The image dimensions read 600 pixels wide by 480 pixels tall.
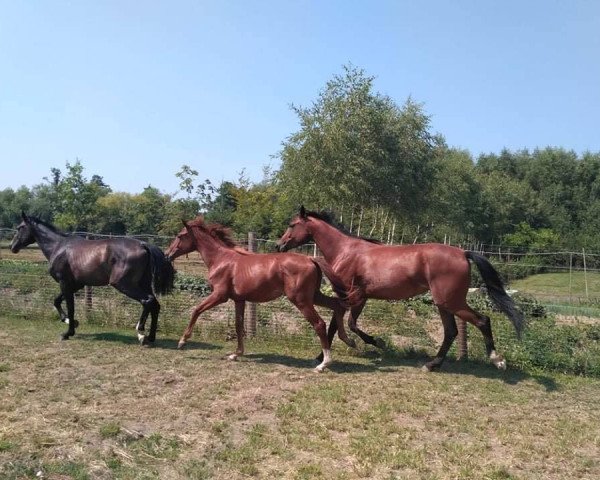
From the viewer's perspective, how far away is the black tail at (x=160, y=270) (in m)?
8.48

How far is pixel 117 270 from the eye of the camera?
8367 millimetres

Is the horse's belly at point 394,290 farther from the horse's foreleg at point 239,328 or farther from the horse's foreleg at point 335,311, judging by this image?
the horse's foreleg at point 239,328

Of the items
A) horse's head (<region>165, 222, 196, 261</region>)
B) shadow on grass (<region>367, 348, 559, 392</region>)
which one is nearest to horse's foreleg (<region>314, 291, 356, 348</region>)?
shadow on grass (<region>367, 348, 559, 392</region>)

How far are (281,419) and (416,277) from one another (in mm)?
2822

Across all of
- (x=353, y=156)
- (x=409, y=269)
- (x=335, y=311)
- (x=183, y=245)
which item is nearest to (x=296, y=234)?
(x=335, y=311)

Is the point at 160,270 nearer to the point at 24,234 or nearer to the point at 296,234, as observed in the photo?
the point at 296,234

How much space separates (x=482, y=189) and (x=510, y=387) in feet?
128

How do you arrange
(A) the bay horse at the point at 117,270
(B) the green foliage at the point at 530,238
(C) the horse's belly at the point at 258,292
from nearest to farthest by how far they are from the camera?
(C) the horse's belly at the point at 258,292 < (A) the bay horse at the point at 117,270 < (B) the green foliage at the point at 530,238

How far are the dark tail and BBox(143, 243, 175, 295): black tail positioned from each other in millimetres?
2771

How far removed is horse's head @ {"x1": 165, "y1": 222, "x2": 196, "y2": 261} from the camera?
8.02 metres

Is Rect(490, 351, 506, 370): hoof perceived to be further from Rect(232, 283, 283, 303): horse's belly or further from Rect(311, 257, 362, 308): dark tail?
Rect(232, 283, 283, 303): horse's belly

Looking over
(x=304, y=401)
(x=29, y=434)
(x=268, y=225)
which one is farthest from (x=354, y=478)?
(x=268, y=225)

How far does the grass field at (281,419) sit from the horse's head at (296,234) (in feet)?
5.56

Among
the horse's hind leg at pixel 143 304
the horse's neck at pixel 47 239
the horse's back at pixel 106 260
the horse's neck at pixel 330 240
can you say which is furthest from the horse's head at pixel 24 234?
the horse's neck at pixel 330 240
